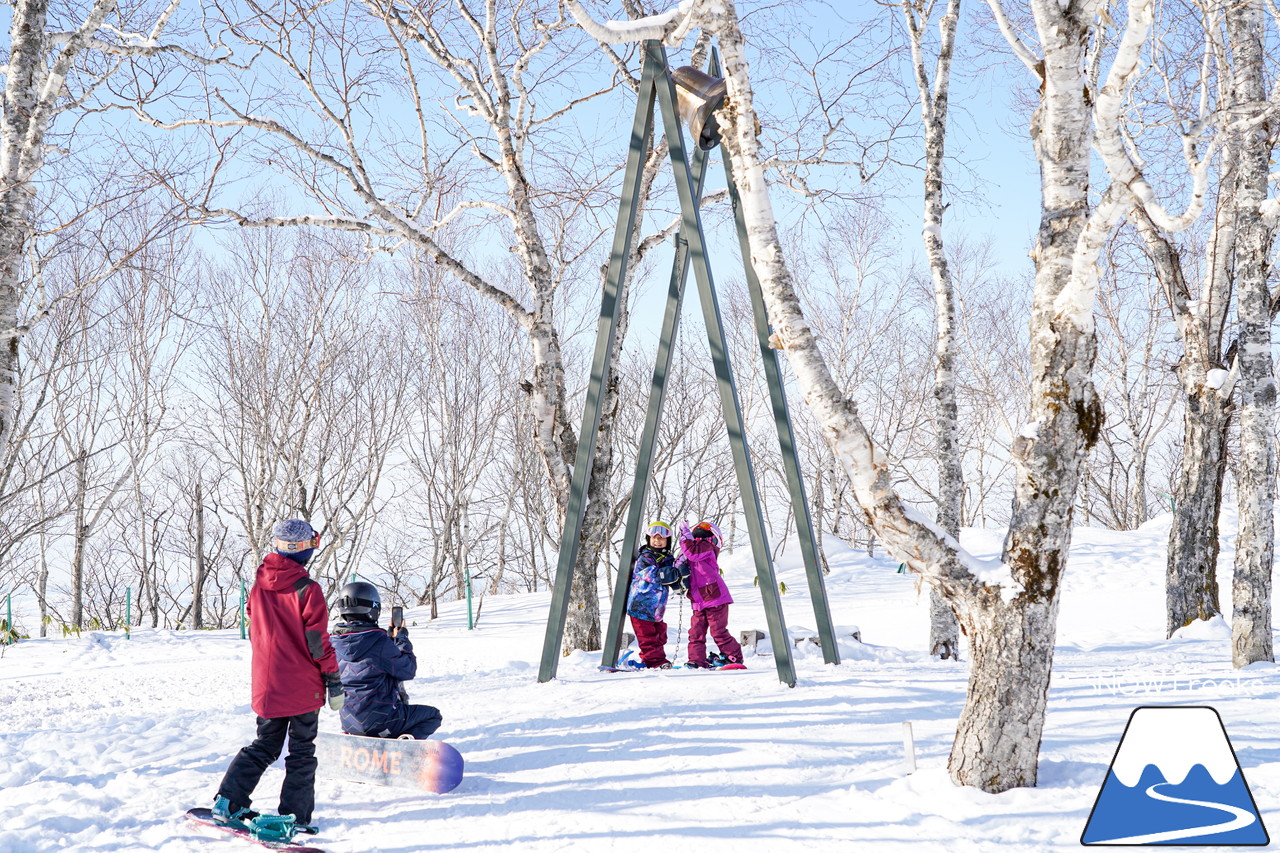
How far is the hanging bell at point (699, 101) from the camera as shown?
5547 millimetres

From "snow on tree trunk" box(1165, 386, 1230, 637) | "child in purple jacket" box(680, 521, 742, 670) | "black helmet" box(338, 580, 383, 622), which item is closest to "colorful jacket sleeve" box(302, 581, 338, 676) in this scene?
"black helmet" box(338, 580, 383, 622)

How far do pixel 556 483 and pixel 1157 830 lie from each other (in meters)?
5.63

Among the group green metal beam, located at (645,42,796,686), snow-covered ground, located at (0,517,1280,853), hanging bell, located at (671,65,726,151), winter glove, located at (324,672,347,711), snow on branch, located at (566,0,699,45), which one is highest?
hanging bell, located at (671,65,726,151)

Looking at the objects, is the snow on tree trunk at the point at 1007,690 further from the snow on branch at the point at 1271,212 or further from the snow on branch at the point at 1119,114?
the snow on branch at the point at 1271,212

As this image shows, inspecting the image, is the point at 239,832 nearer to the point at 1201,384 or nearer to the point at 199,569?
the point at 1201,384

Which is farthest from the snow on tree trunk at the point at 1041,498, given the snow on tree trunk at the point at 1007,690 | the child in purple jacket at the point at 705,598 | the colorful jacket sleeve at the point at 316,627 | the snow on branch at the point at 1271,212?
the snow on branch at the point at 1271,212

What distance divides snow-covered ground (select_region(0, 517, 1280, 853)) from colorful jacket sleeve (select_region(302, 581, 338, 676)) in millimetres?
706

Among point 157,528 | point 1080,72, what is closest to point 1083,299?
point 1080,72

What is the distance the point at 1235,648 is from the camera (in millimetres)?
6316

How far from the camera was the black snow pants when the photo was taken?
3.51 meters

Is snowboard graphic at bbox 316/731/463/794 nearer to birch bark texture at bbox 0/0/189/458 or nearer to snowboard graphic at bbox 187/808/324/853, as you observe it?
snowboard graphic at bbox 187/808/324/853

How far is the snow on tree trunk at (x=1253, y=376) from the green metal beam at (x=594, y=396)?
4.66 m

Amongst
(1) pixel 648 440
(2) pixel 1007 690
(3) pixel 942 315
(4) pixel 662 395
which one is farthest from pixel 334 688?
(3) pixel 942 315

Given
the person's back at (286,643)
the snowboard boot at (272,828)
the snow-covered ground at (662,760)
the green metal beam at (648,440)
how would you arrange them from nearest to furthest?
the snow-covered ground at (662,760) < the snowboard boot at (272,828) < the person's back at (286,643) < the green metal beam at (648,440)
